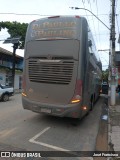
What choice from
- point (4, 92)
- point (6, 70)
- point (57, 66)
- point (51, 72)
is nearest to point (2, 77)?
point (6, 70)

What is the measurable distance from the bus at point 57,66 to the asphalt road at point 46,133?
64cm

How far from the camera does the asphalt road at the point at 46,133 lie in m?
6.42

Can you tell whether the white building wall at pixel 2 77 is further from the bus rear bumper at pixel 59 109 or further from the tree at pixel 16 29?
the bus rear bumper at pixel 59 109

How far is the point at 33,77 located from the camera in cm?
886

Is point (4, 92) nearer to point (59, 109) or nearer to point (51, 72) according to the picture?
point (51, 72)

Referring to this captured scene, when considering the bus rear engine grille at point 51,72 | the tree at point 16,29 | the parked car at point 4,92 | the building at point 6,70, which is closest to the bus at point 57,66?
the bus rear engine grille at point 51,72

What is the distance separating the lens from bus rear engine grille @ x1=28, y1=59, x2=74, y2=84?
8.20 metres

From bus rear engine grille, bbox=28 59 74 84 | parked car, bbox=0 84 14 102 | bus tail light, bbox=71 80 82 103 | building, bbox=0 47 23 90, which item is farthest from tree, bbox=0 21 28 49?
bus tail light, bbox=71 80 82 103

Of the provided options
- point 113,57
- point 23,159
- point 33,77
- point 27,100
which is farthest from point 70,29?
point 113,57

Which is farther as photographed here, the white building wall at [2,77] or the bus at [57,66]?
the white building wall at [2,77]

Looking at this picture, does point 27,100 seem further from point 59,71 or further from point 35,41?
point 35,41

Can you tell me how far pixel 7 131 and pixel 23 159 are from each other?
2550 millimetres

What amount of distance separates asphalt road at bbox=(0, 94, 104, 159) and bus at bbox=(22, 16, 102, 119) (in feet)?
2.10

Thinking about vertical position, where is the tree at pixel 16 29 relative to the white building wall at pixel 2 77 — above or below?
above
